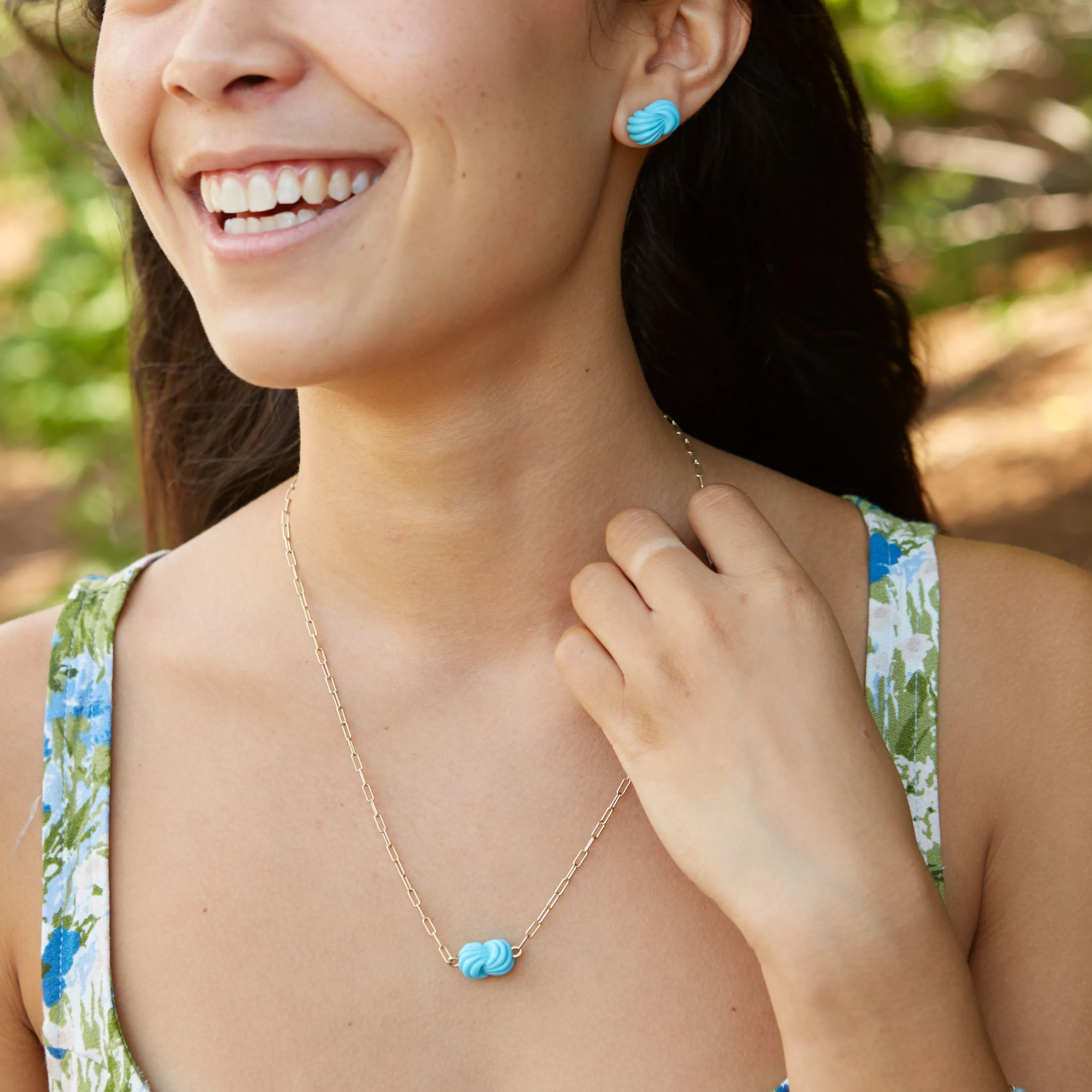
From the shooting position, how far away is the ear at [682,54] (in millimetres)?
1819

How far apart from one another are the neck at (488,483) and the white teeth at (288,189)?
0.92 ft

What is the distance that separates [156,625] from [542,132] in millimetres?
901

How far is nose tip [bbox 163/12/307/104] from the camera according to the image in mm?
1559

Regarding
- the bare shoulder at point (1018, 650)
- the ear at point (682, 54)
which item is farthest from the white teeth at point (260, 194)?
the bare shoulder at point (1018, 650)

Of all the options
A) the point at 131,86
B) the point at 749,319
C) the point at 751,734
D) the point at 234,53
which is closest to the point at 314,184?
the point at 234,53

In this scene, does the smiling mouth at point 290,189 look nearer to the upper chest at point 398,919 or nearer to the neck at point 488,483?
the neck at point 488,483

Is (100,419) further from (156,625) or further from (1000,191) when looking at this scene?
(1000,191)

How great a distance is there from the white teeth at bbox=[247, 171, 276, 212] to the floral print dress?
69cm

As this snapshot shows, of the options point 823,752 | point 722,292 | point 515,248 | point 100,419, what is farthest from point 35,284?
point 823,752

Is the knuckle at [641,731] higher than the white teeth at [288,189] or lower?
lower

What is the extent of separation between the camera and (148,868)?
183cm

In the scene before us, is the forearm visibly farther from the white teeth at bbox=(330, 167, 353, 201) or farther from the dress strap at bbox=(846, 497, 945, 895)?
the white teeth at bbox=(330, 167, 353, 201)

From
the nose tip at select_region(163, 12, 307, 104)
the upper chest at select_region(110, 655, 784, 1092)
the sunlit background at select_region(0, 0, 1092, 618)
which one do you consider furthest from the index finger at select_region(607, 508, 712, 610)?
the sunlit background at select_region(0, 0, 1092, 618)

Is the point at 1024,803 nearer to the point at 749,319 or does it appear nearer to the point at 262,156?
the point at 749,319
